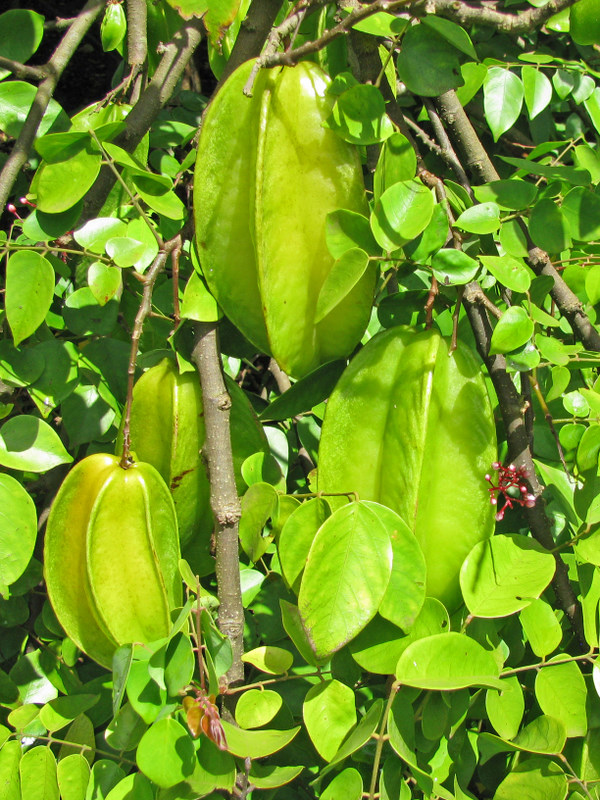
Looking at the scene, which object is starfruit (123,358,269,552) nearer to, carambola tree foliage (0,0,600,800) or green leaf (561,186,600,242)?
carambola tree foliage (0,0,600,800)

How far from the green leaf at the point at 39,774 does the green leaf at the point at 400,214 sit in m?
0.92

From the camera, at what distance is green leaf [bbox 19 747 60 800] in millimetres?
1084

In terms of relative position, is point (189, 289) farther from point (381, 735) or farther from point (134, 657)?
point (381, 735)

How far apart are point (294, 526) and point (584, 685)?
496 millimetres

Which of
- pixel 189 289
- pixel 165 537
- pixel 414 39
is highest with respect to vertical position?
pixel 414 39

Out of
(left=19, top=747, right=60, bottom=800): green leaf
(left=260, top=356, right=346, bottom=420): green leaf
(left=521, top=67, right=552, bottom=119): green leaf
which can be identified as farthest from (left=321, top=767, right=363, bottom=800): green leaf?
(left=521, top=67, right=552, bottom=119): green leaf

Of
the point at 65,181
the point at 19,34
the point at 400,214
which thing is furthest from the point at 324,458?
the point at 19,34

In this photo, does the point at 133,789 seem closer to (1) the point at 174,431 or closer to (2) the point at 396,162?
(1) the point at 174,431

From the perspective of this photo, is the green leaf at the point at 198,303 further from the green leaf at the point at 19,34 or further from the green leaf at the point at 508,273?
the green leaf at the point at 19,34

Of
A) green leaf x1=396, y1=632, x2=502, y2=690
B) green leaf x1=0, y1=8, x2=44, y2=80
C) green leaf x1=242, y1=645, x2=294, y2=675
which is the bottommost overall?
green leaf x1=242, y1=645, x2=294, y2=675

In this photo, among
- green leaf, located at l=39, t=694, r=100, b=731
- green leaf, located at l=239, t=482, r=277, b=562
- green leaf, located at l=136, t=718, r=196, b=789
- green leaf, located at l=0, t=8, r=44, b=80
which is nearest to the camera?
green leaf, located at l=136, t=718, r=196, b=789

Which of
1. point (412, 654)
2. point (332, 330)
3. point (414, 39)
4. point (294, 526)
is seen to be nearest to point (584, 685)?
point (412, 654)

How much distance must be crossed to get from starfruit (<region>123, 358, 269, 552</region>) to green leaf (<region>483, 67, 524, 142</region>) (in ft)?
2.50

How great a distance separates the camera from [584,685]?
1.05 meters
